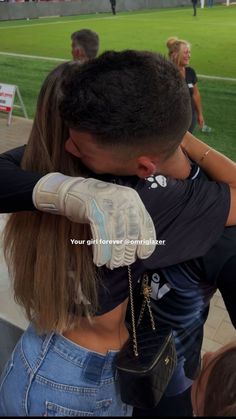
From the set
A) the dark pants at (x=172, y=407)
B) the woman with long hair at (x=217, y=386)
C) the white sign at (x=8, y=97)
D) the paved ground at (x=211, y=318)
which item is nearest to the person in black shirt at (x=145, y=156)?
the woman with long hair at (x=217, y=386)

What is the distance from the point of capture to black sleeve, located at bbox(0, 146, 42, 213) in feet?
3.99

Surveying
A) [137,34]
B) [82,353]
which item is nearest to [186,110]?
[82,353]

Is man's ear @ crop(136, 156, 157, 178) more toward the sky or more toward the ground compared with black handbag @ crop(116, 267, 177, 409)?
more toward the sky

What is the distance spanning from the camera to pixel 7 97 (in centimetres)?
841

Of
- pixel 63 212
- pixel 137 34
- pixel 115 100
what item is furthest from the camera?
pixel 137 34

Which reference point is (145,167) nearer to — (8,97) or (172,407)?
(172,407)

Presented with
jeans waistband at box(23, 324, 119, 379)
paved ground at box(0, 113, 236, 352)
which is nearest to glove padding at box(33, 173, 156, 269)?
jeans waistband at box(23, 324, 119, 379)

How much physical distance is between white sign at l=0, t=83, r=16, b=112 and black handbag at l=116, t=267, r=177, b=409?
25.0 feet

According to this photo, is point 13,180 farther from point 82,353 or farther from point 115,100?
point 82,353

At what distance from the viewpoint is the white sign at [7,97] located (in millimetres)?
8320

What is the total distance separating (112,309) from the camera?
1317 millimetres

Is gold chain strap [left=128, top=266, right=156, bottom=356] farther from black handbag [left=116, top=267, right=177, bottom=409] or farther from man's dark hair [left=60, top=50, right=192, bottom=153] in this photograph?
man's dark hair [left=60, top=50, right=192, bottom=153]

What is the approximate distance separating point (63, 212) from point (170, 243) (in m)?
0.31

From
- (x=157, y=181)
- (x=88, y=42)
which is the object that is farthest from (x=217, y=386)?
(x=88, y=42)
